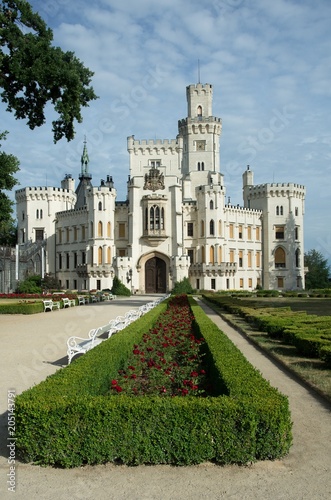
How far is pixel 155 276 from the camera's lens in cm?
6012

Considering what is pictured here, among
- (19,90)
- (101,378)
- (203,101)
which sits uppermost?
(203,101)

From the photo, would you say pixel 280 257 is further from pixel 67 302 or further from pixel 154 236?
pixel 67 302

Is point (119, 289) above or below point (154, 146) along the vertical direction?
below

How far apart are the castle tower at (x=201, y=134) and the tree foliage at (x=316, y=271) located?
2416 centimetres

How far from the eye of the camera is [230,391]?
21.8 ft

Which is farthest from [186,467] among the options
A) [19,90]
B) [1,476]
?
[19,90]

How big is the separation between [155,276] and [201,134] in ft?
67.6

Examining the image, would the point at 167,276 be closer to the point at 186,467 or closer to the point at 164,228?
the point at 164,228

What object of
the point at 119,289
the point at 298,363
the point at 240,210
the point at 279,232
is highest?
the point at 240,210

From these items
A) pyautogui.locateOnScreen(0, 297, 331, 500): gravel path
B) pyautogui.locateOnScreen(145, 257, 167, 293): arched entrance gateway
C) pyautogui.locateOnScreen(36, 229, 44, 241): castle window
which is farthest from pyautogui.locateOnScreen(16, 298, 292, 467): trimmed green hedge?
pyautogui.locateOnScreen(36, 229, 44, 241): castle window

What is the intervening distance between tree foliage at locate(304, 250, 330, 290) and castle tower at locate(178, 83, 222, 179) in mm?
24156

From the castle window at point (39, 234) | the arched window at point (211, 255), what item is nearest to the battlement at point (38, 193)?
the castle window at point (39, 234)

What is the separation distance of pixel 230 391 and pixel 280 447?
103 cm

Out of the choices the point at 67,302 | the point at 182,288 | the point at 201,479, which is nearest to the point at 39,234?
the point at 182,288
